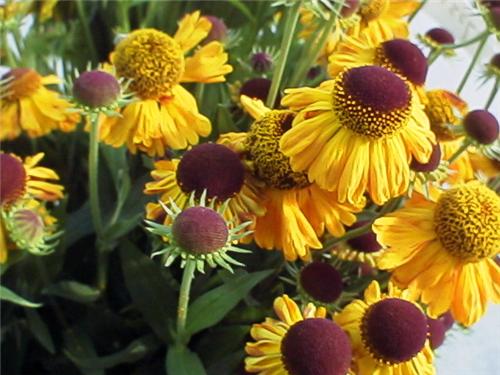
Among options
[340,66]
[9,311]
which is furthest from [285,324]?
[9,311]

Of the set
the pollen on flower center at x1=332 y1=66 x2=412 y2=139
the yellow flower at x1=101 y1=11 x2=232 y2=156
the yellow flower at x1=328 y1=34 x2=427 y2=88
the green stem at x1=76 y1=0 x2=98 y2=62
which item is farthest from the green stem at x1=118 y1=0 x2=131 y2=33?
the pollen on flower center at x1=332 y1=66 x2=412 y2=139

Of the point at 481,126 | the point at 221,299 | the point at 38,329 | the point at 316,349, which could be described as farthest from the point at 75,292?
the point at 481,126

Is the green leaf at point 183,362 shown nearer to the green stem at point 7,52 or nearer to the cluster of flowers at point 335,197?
the cluster of flowers at point 335,197

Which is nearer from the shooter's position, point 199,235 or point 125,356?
point 199,235

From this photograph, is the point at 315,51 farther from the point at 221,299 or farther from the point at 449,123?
the point at 221,299

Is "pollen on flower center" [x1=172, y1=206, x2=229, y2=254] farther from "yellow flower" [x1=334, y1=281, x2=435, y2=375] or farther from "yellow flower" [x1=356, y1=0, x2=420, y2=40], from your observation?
"yellow flower" [x1=356, y1=0, x2=420, y2=40]
